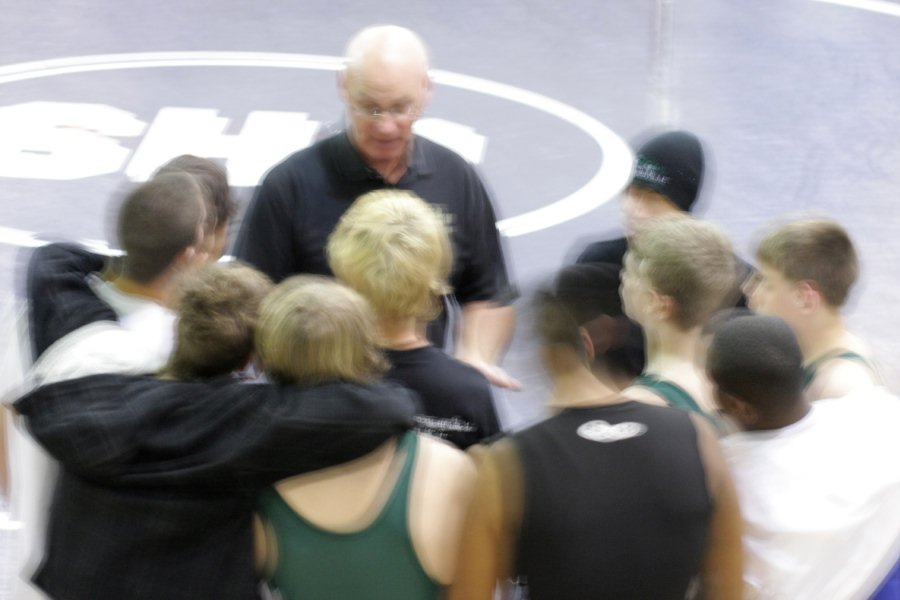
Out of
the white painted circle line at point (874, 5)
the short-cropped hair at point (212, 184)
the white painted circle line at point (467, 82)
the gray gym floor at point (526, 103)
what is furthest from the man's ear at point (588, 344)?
the white painted circle line at point (874, 5)

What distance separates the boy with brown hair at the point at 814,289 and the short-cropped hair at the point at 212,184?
1331mm

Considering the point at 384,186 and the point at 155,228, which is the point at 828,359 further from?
the point at 155,228

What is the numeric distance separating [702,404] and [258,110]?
5.65 m

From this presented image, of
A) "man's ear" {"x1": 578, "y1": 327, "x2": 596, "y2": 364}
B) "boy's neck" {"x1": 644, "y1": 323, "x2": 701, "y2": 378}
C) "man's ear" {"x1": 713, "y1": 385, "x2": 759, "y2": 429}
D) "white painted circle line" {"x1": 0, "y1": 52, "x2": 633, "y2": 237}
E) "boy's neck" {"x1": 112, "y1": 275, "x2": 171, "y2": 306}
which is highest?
"man's ear" {"x1": 578, "y1": 327, "x2": 596, "y2": 364}

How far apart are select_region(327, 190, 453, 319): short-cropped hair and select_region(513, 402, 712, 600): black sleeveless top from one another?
0.55 meters

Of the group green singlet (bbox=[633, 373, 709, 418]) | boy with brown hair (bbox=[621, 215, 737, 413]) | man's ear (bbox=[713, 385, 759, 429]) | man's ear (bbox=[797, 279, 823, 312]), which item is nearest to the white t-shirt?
man's ear (bbox=[713, 385, 759, 429])

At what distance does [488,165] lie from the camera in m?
7.70

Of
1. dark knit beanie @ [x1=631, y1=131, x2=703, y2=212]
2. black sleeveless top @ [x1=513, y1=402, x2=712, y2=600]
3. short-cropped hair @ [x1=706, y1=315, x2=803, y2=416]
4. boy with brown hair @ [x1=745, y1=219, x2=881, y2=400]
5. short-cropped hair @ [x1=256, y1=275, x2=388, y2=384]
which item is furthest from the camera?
dark knit beanie @ [x1=631, y1=131, x2=703, y2=212]

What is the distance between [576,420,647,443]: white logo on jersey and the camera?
261 centimetres

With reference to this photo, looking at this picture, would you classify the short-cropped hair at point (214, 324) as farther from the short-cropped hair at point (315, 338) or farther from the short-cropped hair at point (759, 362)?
the short-cropped hair at point (759, 362)

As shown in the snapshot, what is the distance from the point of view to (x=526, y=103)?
28.3 feet

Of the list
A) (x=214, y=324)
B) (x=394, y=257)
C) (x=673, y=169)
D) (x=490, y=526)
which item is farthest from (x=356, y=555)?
(x=673, y=169)

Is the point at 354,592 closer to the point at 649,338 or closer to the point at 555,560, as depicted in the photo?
the point at 555,560

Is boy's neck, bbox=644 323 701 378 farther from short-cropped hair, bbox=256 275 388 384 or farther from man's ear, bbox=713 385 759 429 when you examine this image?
short-cropped hair, bbox=256 275 388 384
